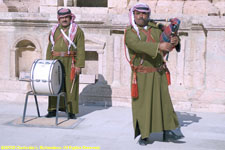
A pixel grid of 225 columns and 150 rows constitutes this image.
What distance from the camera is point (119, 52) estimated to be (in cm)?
635

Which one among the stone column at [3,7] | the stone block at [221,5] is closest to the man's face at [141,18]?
the stone block at [221,5]

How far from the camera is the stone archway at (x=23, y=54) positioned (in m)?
6.71

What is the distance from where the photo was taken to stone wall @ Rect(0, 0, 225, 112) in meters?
5.92

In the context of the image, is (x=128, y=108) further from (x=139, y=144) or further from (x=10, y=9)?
(x=10, y=9)

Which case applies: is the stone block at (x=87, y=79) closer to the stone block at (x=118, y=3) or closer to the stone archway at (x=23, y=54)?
the stone archway at (x=23, y=54)

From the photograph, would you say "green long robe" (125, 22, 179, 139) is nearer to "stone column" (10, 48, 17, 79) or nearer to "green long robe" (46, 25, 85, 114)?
"green long robe" (46, 25, 85, 114)

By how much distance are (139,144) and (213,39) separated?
8.73 feet

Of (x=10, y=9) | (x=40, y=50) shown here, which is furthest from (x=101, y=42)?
(x=10, y=9)

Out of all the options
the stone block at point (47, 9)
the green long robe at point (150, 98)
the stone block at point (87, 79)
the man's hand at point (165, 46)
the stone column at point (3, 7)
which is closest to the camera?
the man's hand at point (165, 46)

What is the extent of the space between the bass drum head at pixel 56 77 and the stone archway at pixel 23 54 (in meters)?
1.87

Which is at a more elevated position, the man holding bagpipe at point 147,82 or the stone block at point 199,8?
the stone block at point 199,8

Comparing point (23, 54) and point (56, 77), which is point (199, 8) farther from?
point (23, 54)

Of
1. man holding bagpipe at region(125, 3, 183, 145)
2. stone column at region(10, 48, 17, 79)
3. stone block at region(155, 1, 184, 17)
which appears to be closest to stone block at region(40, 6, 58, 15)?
stone column at region(10, 48, 17, 79)

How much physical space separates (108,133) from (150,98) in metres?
0.86
